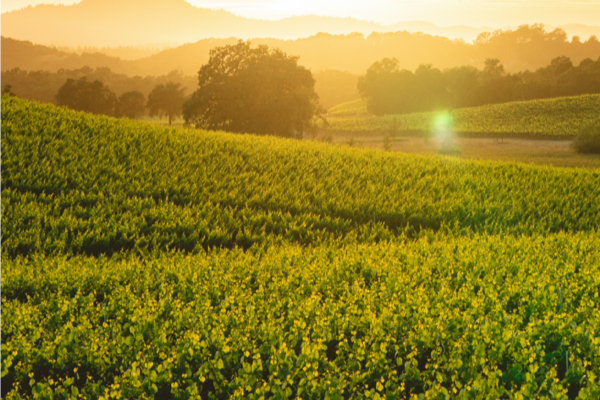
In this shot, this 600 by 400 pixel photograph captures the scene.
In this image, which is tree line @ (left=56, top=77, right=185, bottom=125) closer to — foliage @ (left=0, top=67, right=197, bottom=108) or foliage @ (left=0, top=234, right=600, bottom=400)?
→ foliage @ (left=0, top=67, right=197, bottom=108)

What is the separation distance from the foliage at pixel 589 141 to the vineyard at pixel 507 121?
14.0 meters

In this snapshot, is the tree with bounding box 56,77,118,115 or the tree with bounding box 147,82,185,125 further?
the tree with bounding box 147,82,185,125

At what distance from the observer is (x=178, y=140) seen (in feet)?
72.4

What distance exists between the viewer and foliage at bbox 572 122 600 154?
43156 mm

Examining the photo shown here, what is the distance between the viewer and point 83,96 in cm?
6244

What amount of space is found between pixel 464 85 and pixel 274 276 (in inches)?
3849

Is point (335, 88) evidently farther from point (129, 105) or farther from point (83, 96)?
point (83, 96)

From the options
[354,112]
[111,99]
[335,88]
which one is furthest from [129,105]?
[335,88]

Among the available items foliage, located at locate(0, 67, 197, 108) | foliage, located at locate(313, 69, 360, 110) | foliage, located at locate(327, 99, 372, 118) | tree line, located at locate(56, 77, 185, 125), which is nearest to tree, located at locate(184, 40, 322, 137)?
tree line, located at locate(56, 77, 185, 125)

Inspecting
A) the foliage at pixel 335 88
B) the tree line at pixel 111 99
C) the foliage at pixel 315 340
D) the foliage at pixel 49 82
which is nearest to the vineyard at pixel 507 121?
the tree line at pixel 111 99

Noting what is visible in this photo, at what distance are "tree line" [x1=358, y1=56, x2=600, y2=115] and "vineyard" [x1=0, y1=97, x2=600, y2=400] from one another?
254 ft

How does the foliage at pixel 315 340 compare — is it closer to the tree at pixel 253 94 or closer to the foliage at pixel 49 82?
the tree at pixel 253 94

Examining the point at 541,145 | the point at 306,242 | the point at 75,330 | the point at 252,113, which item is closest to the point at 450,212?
the point at 306,242

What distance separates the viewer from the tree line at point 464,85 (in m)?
88.3
